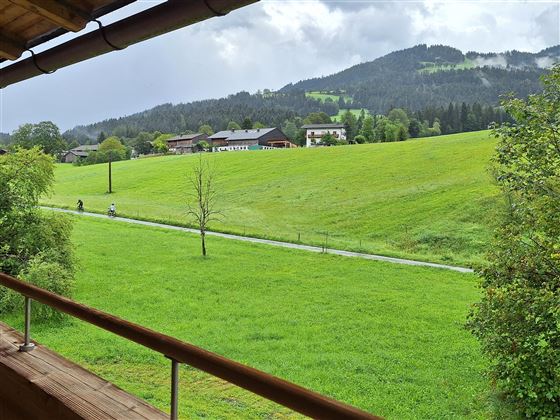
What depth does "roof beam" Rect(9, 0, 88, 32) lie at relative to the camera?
90.6 inches

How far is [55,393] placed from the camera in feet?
6.51

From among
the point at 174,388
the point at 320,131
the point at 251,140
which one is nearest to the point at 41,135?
the point at 251,140

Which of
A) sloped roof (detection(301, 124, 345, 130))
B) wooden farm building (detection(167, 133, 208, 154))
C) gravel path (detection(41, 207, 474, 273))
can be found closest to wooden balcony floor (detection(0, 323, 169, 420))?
gravel path (detection(41, 207, 474, 273))

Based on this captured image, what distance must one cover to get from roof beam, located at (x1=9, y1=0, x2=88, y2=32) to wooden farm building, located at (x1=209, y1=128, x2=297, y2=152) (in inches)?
3175

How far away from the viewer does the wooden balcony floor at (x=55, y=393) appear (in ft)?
6.10

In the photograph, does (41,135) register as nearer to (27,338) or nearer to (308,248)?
(308,248)

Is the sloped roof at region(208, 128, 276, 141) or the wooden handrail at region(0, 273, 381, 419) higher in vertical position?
the sloped roof at region(208, 128, 276, 141)

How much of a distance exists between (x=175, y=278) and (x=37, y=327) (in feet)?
21.4

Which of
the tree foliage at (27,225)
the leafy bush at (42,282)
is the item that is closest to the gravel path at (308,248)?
the tree foliage at (27,225)

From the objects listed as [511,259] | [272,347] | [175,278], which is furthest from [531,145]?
[175,278]

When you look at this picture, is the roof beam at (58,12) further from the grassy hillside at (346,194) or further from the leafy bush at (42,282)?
the grassy hillside at (346,194)

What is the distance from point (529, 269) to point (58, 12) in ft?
20.5

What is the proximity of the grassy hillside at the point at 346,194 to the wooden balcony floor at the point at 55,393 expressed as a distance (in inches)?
754

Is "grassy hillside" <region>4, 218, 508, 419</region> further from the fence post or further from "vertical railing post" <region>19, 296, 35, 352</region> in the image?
the fence post
